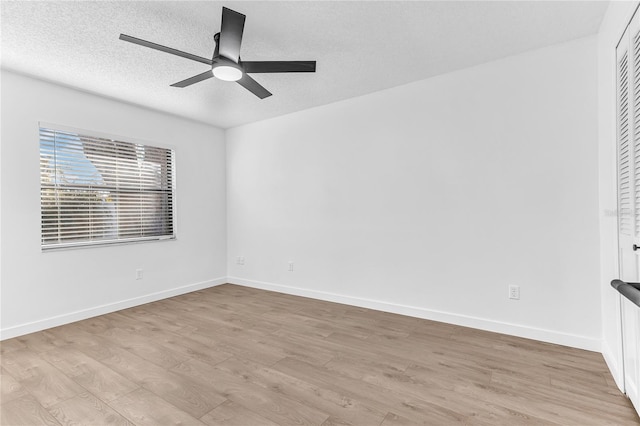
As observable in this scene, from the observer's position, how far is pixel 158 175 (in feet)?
14.3

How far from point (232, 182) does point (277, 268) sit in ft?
5.24

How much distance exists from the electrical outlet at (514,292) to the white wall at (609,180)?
0.57 metres

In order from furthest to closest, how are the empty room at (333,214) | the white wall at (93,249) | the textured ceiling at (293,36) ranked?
the white wall at (93,249) → the textured ceiling at (293,36) → the empty room at (333,214)

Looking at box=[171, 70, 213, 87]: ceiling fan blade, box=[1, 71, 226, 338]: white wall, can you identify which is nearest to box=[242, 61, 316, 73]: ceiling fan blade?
box=[171, 70, 213, 87]: ceiling fan blade

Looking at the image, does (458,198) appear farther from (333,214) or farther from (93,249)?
(93,249)

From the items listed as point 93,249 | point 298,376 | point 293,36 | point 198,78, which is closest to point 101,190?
point 93,249

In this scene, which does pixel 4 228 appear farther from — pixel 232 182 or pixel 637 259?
pixel 637 259

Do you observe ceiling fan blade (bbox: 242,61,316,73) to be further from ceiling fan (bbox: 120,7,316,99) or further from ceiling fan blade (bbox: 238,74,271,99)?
ceiling fan blade (bbox: 238,74,271,99)

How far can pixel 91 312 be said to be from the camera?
3561mm

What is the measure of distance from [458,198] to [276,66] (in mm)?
2093

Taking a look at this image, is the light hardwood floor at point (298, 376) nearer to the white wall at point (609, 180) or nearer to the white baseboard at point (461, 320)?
the white baseboard at point (461, 320)

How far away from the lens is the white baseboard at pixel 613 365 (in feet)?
6.57

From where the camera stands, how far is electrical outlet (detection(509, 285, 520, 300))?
2.86m

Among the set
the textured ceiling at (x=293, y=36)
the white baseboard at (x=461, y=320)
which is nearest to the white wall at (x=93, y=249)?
the textured ceiling at (x=293, y=36)
